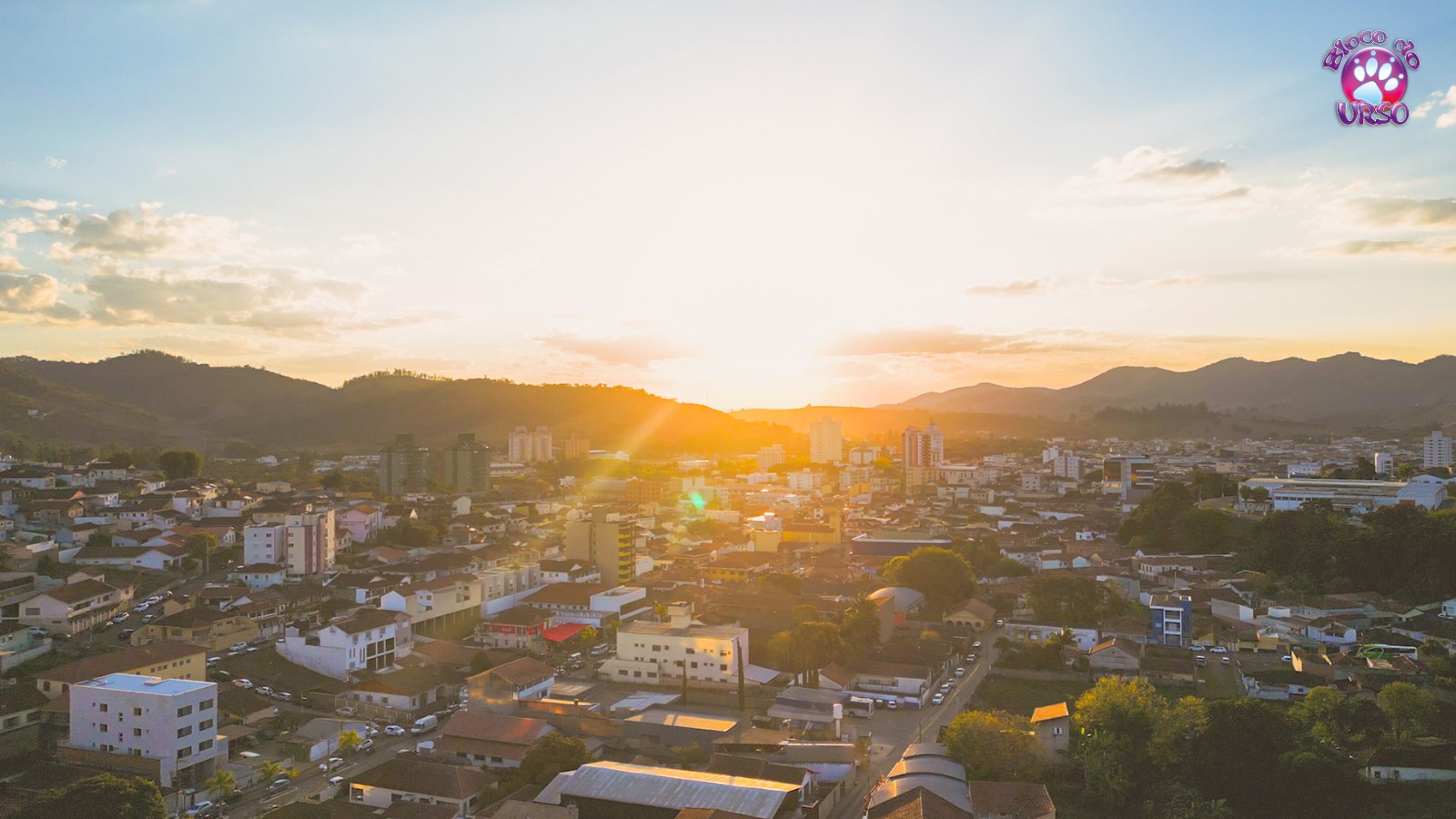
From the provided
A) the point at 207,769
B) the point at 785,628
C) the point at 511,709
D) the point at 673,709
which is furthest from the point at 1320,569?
the point at 207,769

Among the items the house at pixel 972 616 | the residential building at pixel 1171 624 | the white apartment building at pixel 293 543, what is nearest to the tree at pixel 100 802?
the white apartment building at pixel 293 543

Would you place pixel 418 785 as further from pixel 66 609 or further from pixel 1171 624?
pixel 1171 624

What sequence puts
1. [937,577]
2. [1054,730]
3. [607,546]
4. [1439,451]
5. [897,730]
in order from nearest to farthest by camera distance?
[1054,730] → [897,730] → [937,577] → [607,546] → [1439,451]

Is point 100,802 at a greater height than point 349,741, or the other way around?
point 100,802

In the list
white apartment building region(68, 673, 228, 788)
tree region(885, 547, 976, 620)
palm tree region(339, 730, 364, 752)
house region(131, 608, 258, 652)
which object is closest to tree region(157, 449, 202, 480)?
house region(131, 608, 258, 652)

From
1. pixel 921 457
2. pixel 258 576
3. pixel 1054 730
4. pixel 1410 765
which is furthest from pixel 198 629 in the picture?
pixel 921 457

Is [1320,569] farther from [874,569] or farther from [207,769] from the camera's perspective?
[207,769]

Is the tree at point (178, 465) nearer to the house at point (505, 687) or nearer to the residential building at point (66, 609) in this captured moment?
the residential building at point (66, 609)
